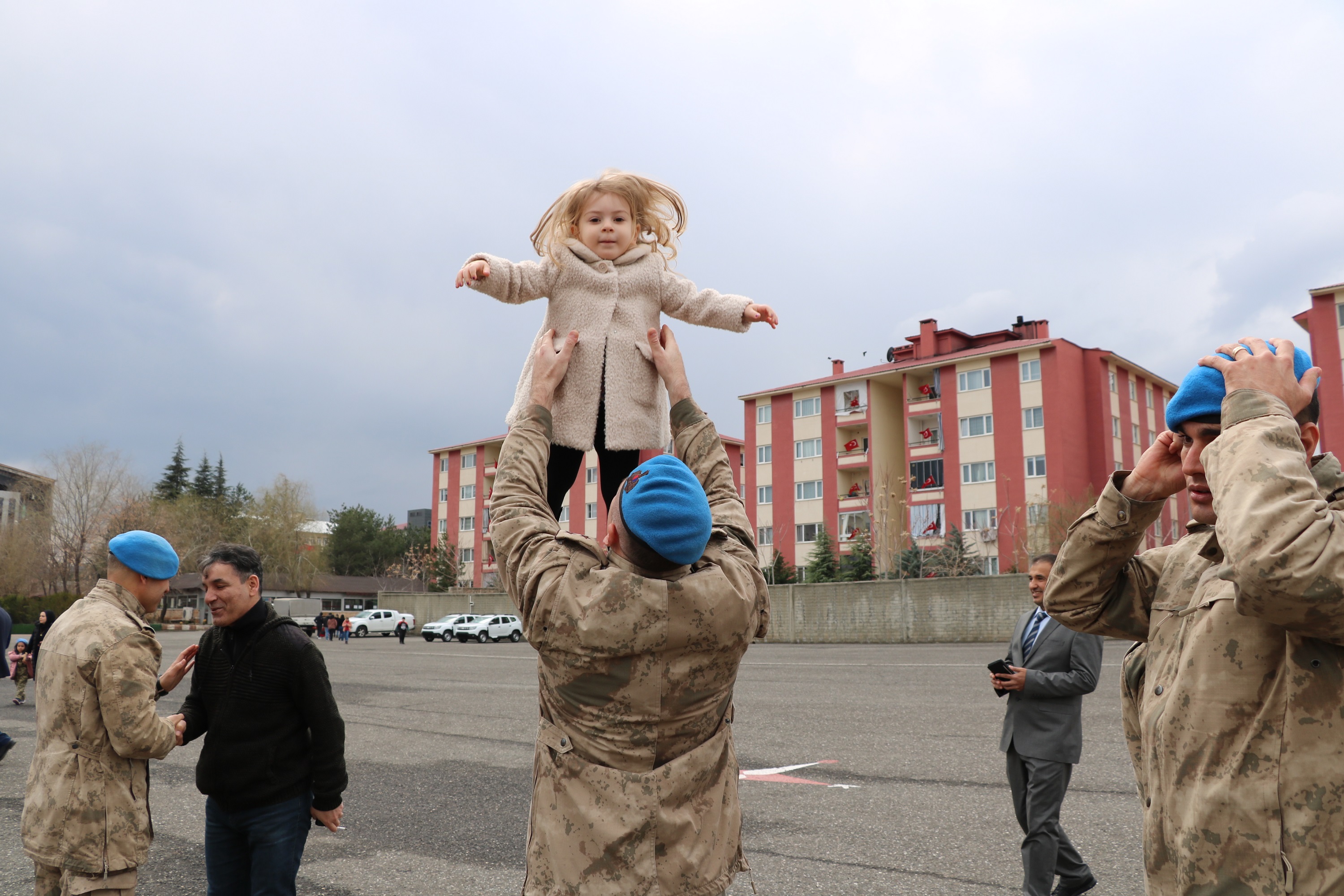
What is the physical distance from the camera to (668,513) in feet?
7.80

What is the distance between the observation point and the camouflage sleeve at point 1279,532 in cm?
193

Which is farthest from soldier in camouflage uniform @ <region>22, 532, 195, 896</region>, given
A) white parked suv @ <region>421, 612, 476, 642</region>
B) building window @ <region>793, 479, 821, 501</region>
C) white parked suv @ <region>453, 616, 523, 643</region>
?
building window @ <region>793, 479, 821, 501</region>

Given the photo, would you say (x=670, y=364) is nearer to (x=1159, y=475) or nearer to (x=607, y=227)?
(x=607, y=227)

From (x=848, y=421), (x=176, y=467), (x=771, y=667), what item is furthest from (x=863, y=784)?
(x=176, y=467)

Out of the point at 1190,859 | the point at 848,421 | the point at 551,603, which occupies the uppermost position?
the point at 848,421

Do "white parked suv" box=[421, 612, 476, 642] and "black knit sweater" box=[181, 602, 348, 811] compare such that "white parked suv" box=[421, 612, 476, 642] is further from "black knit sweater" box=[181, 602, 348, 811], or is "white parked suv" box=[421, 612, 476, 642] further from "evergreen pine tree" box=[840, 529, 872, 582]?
"black knit sweater" box=[181, 602, 348, 811]

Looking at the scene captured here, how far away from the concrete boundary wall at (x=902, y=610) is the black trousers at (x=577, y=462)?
101 ft

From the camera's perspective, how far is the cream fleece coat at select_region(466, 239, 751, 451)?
10.5ft

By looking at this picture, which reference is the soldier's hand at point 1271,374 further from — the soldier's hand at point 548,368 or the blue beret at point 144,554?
the blue beret at point 144,554

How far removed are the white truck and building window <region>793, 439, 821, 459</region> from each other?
3201 centimetres

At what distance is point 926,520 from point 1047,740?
5070 centimetres

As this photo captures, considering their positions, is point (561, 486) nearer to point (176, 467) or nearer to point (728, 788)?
point (728, 788)

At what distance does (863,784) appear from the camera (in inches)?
340

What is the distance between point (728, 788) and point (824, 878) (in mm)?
3684
